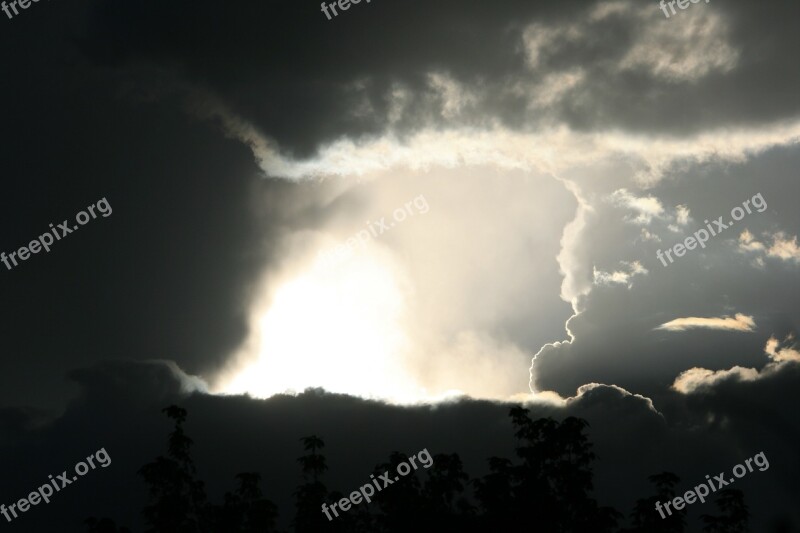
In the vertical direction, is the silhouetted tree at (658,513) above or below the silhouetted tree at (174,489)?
below

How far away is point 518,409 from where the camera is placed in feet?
210

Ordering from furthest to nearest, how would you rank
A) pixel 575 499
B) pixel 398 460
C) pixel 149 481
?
pixel 398 460 < pixel 575 499 < pixel 149 481

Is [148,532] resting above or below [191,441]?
below

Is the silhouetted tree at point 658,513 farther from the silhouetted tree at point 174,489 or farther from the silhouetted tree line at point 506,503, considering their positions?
the silhouetted tree at point 174,489

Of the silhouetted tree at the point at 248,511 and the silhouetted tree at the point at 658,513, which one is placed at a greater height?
the silhouetted tree at the point at 248,511

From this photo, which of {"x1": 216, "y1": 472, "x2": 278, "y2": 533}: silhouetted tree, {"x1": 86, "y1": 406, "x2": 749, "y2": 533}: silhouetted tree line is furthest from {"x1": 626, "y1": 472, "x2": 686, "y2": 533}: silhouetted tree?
{"x1": 216, "y1": 472, "x2": 278, "y2": 533}: silhouetted tree

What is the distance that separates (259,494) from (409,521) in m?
12.1

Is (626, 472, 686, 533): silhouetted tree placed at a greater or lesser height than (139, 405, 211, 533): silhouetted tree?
lesser

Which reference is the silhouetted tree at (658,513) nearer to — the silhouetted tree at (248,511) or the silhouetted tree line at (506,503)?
the silhouetted tree line at (506,503)

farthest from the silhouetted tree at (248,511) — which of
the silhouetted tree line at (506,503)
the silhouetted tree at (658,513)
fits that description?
the silhouetted tree at (658,513)

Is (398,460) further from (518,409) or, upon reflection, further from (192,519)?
(192,519)

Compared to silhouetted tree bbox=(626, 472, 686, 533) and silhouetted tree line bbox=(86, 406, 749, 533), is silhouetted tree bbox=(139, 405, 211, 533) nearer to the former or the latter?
silhouetted tree line bbox=(86, 406, 749, 533)

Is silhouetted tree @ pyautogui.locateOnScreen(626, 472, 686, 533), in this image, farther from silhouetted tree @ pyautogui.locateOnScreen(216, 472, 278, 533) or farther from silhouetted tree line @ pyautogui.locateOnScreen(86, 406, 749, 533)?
silhouetted tree @ pyautogui.locateOnScreen(216, 472, 278, 533)

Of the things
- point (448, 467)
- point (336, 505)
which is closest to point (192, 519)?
point (336, 505)
